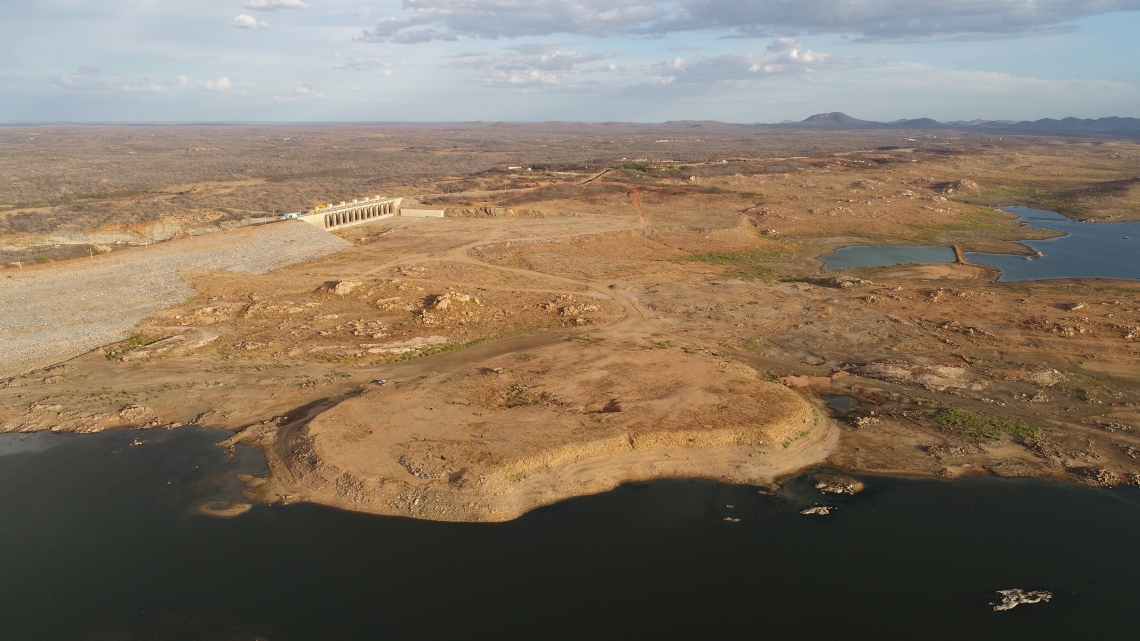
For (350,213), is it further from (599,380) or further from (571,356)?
(599,380)

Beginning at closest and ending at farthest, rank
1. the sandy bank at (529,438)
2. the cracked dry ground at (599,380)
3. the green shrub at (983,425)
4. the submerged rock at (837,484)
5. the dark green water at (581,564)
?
the dark green water at (581,564) < the sandy bank at (529,438) < the submerged rock at (837,484) < the cracked dry ground at (599,380) < the green shrub at (983,425)

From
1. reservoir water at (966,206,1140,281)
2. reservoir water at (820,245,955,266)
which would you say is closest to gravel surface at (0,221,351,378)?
reservoir water at (820,245,955,266)

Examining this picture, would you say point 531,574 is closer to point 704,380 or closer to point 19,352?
point 704,380

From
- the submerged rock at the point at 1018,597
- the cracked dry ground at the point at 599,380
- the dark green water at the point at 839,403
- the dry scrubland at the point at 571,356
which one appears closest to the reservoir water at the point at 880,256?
the dry scrubland at the point at 571,356

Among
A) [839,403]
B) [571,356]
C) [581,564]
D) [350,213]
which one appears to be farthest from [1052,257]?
[350,213]

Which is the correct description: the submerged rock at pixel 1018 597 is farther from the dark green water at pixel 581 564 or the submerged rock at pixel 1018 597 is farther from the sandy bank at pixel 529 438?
the sandy bank at pixel 529 438

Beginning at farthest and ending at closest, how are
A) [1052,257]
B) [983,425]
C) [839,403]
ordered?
[1052,257] → [839,403] → [983,425]
